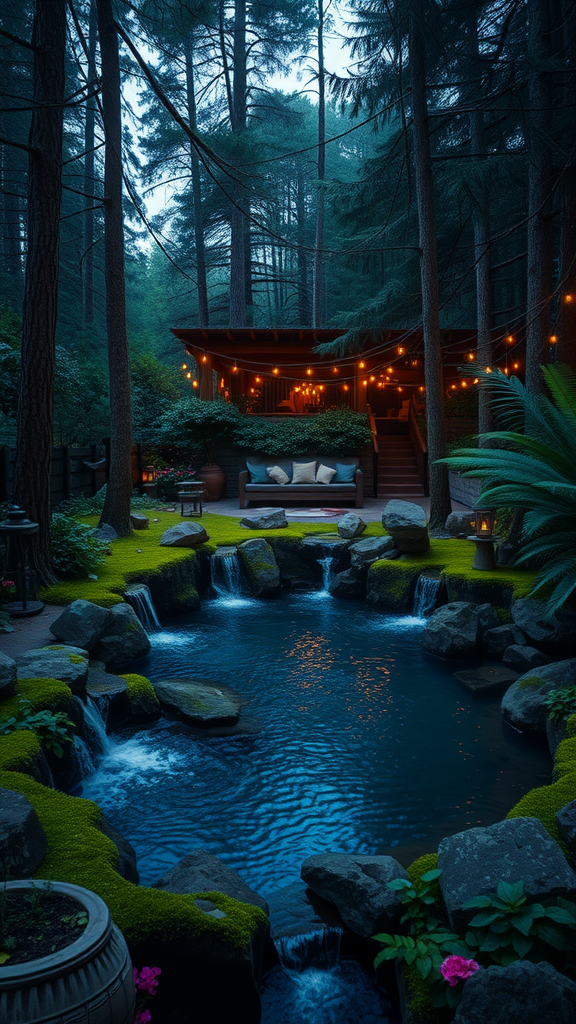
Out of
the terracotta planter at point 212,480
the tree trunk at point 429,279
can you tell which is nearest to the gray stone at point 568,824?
the tree trunk at point 429,279

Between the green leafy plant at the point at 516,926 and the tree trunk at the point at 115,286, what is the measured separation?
8.44m

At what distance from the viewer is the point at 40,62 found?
688 cm

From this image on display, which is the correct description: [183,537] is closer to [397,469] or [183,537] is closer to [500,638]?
[500,638]

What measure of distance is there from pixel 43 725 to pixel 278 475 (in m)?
11.0

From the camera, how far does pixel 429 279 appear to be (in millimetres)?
9750

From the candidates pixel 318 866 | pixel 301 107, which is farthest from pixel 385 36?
pixel 301 107

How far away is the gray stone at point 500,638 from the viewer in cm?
688

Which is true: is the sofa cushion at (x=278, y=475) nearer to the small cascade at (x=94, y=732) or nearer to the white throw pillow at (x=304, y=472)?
the white throw pillow at (x=304, y=472)

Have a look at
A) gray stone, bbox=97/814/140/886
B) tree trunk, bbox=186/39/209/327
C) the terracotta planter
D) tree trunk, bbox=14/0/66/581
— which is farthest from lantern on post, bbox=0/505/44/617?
tree trunk, bbox=186/39/209/327

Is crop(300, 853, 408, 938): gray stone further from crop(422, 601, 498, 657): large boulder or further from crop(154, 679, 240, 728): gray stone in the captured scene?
crop(422, 601, 498, 657): large boulder

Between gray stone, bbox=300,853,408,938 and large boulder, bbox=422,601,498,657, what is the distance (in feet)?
12.2

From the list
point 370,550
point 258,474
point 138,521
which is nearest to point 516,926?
point 370,550

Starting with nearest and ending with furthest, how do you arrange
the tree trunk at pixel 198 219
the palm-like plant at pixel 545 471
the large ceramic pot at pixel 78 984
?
1. the large ceramic pot at pixel 78 984
2. the palm-like plant at pixel 545 471
3. the tree trunk at pixel 198 219

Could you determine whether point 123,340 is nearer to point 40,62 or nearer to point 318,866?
point 40,62
